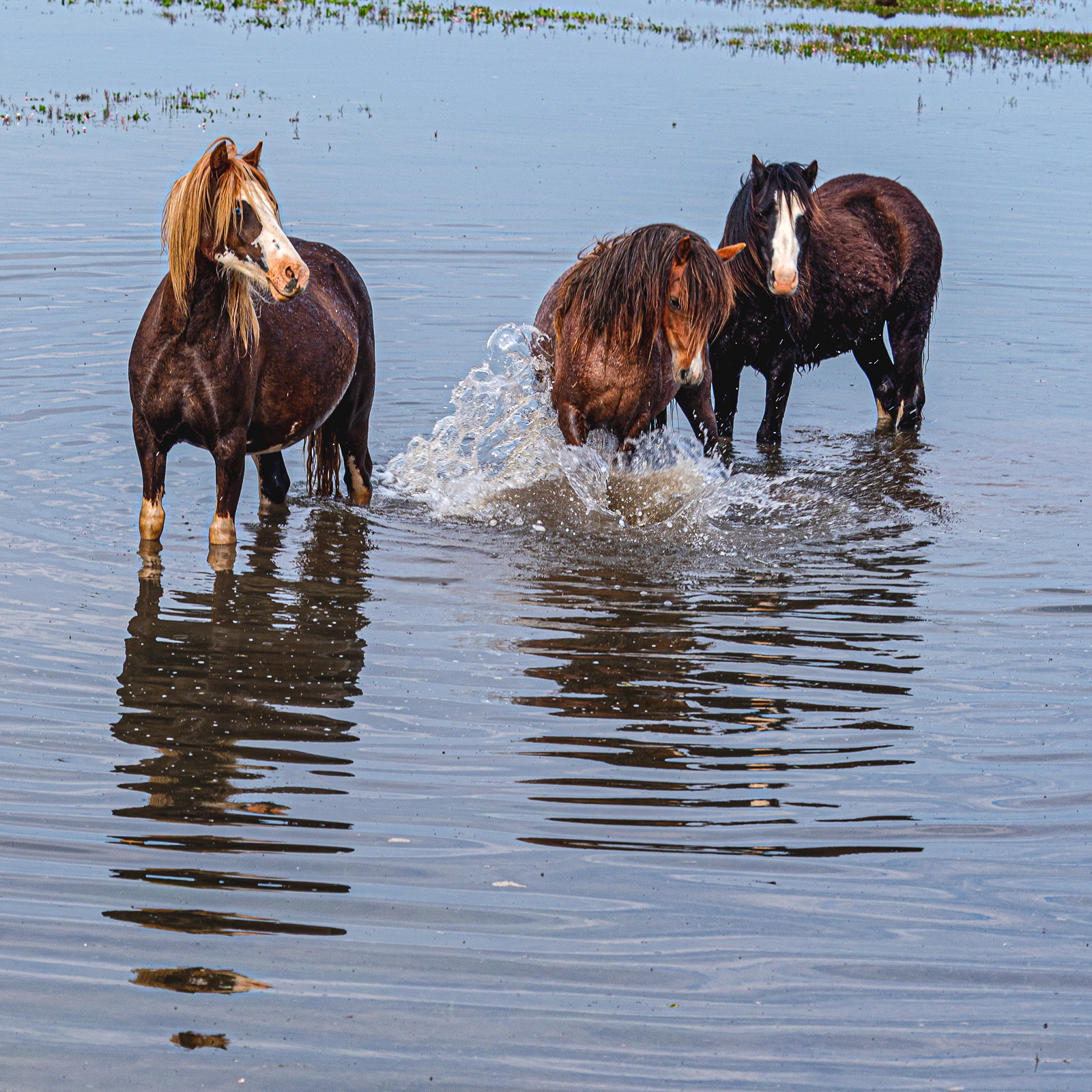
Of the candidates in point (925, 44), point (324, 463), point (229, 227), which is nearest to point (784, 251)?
point (324, 463)

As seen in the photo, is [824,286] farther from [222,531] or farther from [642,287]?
[222,531]

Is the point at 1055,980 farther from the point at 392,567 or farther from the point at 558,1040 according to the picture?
the point at 392,567

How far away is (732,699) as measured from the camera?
5.67 m

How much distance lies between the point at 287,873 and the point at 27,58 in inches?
1042

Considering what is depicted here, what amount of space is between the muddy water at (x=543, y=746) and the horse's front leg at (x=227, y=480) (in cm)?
26

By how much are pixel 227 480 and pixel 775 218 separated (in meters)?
4.26

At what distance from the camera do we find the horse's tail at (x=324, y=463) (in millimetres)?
8484

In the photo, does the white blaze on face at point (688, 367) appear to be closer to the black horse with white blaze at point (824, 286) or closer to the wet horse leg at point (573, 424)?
the wet horse leg at point (573, 424)

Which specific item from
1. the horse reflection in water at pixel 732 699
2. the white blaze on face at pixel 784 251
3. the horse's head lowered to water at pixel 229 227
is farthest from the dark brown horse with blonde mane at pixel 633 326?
the horse's head lowered to water at pixel 229 227

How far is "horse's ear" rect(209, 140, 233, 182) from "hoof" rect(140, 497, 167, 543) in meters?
1.66

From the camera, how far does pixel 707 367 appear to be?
899cm

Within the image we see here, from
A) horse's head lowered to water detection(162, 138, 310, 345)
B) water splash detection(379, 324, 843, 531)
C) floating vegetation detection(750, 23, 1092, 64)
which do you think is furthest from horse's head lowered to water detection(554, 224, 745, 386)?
floating vegetation detection(750, 23, 1092, 64)

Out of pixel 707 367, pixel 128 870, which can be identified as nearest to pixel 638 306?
pixel 707 367

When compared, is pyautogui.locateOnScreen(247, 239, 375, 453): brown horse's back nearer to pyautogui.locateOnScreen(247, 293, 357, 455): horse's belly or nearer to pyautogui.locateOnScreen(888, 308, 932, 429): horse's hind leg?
pyautogui.locateOnScreen(247, 293, 357, 455): horse's belly
